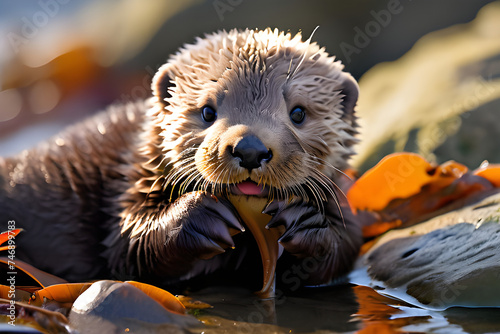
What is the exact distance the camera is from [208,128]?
230 centimetres

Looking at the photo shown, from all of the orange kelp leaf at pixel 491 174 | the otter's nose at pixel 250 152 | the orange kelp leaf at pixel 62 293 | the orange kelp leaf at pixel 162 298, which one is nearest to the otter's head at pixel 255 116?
the otter's nose at pixel 250 152

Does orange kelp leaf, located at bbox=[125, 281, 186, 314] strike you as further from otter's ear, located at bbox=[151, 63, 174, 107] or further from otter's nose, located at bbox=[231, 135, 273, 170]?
otter's ear, located at bbox=[151, 63, 174, 107]

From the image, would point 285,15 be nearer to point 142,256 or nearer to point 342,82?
point 342,82

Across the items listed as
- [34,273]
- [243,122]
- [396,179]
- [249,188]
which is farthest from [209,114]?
[396,179]

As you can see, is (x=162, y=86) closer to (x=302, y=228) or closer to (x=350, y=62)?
(x=302, y=228)

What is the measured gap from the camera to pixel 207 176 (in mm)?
2184

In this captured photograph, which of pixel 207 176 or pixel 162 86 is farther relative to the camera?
pixel 162 86

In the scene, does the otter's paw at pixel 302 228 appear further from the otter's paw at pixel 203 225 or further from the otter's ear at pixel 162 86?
the otter's ear at pixel 162 86

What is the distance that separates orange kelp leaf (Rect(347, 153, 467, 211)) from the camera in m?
3.04

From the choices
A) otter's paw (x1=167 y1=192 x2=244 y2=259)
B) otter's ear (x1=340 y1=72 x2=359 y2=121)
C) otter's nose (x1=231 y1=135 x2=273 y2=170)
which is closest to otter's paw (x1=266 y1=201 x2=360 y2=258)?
otter's paw (x1=167 y1=192 x2=244 y2=259)

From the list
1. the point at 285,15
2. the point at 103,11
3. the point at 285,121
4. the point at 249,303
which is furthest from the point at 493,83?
the point at 103,11

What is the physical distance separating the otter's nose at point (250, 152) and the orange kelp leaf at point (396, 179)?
4.04ft

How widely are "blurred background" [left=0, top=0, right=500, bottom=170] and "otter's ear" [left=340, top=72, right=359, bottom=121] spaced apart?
1.69 m

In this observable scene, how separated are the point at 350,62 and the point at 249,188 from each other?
3.74 m
